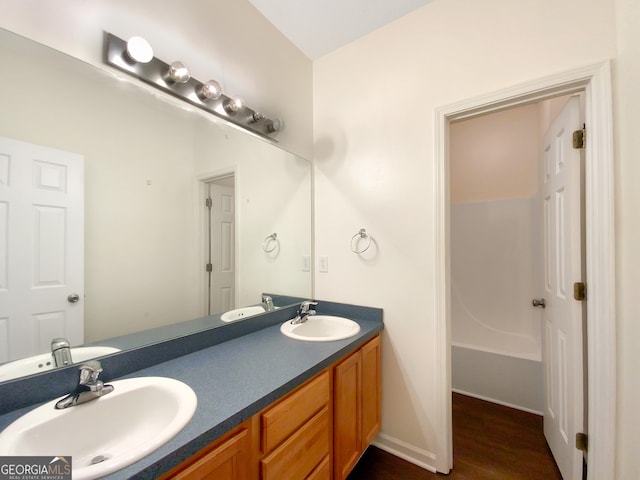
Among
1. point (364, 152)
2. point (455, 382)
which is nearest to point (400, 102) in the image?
point (364, 152)

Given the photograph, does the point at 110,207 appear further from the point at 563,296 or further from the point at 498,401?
the point at 498,401

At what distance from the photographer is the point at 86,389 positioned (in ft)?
2.61

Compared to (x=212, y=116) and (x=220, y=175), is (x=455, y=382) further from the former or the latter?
(x=212, y=116)

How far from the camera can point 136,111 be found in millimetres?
1101

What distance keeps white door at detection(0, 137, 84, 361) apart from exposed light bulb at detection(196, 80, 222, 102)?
604 mm

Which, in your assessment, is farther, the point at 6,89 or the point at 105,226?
the point at 105,226

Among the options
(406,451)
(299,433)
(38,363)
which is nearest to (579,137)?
(299,433)

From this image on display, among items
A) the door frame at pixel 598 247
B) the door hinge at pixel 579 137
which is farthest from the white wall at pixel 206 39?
the door hinge at pixel 579 137

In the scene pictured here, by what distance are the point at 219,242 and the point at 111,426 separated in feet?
2.76

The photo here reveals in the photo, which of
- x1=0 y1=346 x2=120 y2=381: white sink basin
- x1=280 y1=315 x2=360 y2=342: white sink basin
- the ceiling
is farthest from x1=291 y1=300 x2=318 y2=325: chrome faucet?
the ceiling

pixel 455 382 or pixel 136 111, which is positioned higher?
pixel 136 111

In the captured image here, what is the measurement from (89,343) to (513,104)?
2.17 metres

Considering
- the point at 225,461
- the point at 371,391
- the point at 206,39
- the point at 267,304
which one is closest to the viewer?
the point at 225,461

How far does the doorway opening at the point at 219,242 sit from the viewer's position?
4.46 ft
